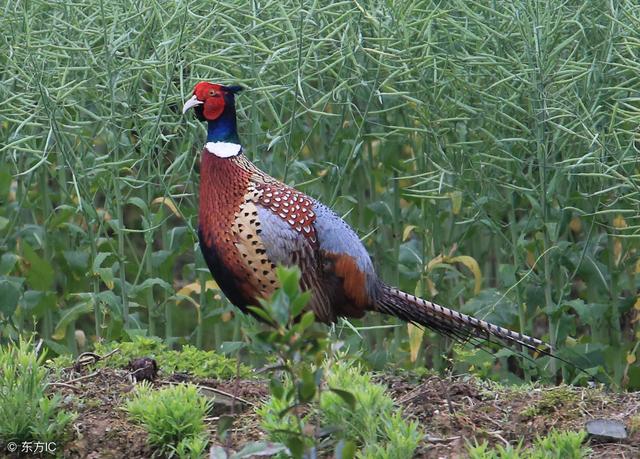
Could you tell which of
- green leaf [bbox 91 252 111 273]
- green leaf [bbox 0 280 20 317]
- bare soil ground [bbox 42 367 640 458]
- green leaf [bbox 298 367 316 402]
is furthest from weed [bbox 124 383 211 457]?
green leaf [bbox 0 280 20 317]

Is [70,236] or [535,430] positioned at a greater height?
[535,430]

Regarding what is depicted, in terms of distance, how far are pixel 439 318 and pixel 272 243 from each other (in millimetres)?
831

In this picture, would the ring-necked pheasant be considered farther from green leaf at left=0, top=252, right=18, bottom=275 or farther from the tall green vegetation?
green leaf at left=0, top=252, right=18, bottom=275

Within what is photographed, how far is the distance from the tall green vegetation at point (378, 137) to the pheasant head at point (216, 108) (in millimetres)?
169

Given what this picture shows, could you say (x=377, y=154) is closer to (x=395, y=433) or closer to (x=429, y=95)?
(x=429, y=95)

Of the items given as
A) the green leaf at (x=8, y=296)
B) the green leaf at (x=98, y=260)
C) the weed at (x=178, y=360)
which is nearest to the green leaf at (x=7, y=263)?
the green leaf at (x=8, y=296)

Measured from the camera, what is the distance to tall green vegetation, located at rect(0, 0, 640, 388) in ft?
20.3

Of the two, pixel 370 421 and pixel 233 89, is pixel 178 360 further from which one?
pixel 370 421

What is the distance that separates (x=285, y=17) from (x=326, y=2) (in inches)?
33.8

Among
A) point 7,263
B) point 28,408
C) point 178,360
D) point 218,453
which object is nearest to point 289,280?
point 218,453

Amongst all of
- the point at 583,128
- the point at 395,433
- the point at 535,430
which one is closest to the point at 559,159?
the point at 583,128

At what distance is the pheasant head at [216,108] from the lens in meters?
6.02

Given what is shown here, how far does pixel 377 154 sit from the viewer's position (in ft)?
24.4

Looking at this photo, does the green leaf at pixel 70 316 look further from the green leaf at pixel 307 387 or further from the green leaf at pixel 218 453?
the green leaf at pixel 307 387
